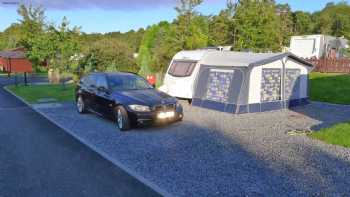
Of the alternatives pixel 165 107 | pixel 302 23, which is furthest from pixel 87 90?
pixel 302 23

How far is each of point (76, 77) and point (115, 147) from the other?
1817cm

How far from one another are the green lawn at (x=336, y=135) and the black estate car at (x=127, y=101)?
3829 millimetres

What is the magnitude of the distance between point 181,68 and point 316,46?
83.2 ft

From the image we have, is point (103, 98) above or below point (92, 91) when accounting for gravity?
below

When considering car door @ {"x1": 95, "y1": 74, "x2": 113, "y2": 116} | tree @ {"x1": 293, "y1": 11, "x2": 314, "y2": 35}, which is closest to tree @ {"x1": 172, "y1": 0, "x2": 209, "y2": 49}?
car door @ {"x1": 95, "y1": 74, "x2": 113, "y2": 116}

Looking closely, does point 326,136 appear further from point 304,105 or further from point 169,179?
point 304,105

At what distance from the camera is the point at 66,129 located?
8.65 metres

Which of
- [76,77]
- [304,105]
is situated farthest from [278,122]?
[76,77]

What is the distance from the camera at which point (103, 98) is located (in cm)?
937

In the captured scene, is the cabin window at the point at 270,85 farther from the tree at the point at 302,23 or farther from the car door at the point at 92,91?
the tree at the point at 302,23

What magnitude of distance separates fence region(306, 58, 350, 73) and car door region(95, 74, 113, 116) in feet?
74.2

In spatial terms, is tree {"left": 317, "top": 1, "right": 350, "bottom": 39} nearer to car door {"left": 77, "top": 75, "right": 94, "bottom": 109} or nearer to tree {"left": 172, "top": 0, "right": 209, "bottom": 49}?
tree {"left": 172, "top": 0, "right": 209, "bottom": 49}

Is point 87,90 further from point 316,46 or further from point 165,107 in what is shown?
point 316,46

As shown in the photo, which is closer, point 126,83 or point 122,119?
point 122,119
